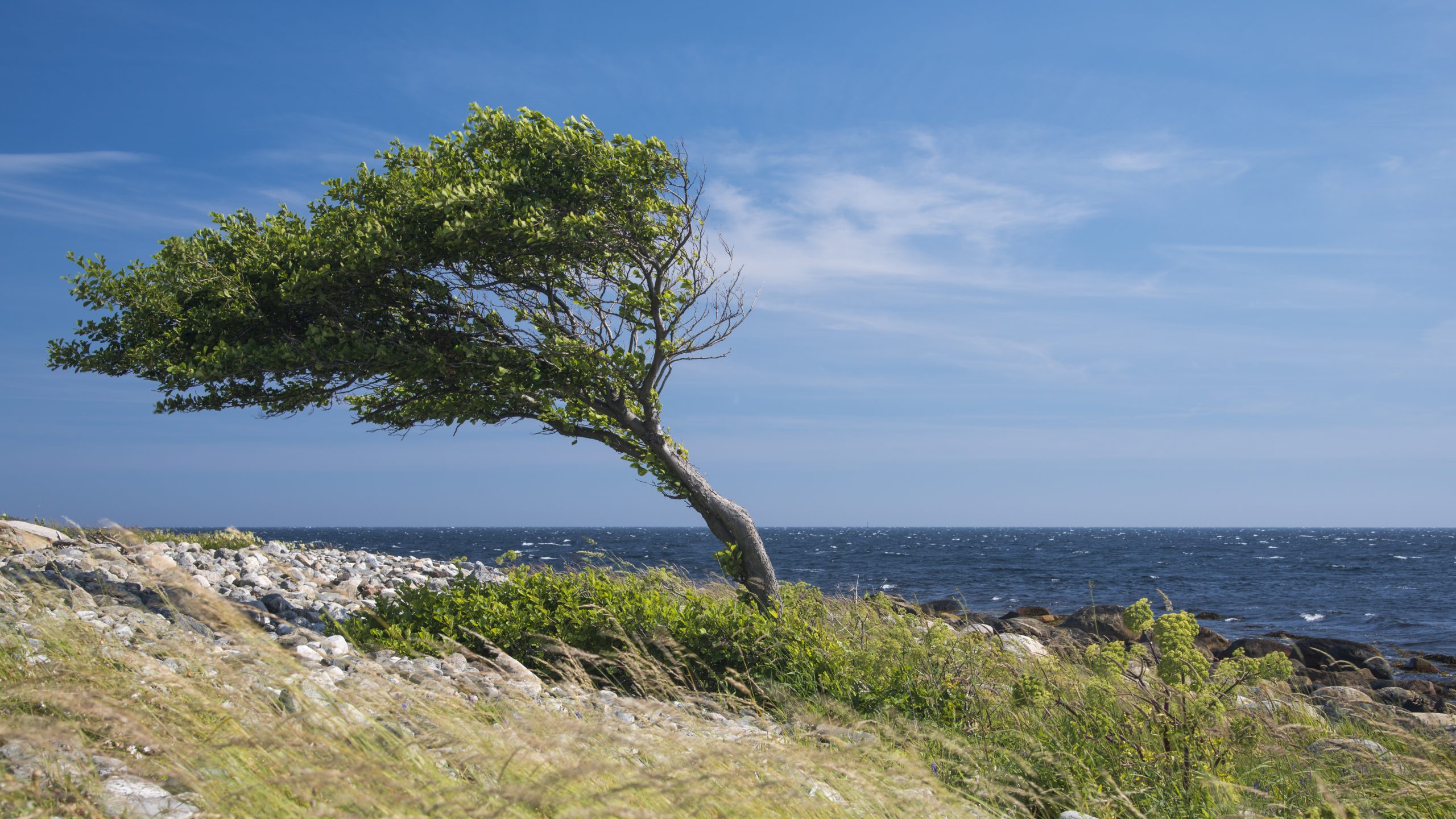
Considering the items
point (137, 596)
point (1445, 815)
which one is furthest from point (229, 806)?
point (137, 596)

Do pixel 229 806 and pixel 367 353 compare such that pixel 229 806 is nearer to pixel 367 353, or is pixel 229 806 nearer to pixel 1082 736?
pixel 1082 736

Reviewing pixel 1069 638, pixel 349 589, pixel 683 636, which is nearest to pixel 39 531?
pixel 349 589

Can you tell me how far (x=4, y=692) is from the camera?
3352 mm

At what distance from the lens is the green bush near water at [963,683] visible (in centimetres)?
473

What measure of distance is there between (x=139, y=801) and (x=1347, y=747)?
22.6 feet

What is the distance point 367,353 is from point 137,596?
3907 millimetres

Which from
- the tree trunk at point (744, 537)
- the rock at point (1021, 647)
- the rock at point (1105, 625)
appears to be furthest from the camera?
the rock at point (1105, 625)

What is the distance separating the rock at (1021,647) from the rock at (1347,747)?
235 centimetres

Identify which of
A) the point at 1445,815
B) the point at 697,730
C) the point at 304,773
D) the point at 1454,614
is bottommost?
the point at 1454,614

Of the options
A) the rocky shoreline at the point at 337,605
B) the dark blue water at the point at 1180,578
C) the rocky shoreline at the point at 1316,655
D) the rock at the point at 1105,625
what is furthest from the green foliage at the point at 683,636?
the rock at the point at 1105,625

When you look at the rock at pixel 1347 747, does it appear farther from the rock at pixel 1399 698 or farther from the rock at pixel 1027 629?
the rock at pixel 1027 629

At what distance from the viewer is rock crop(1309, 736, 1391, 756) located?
5.43m

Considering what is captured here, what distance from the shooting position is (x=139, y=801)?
2.91 meters

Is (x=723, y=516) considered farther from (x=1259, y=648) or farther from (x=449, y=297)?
(x=1259, y=648)
